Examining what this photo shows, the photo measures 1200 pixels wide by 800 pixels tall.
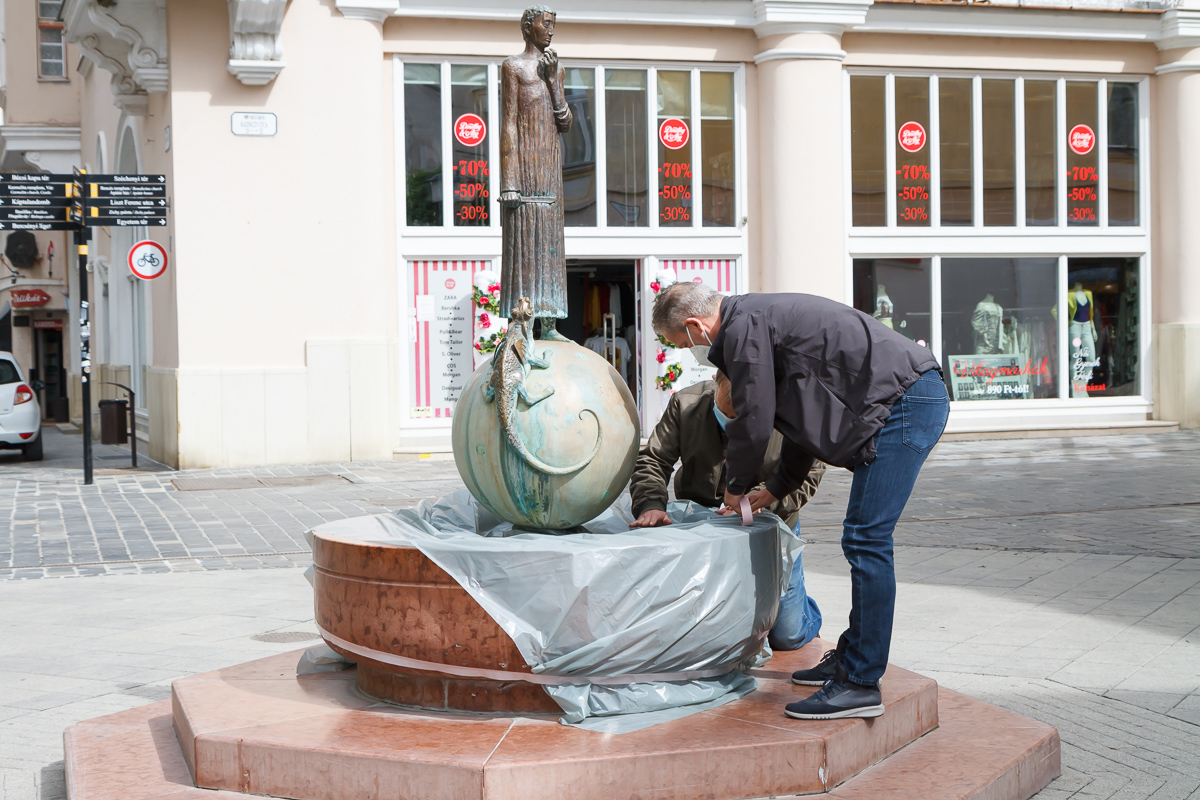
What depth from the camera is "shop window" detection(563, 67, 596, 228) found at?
16.2 m

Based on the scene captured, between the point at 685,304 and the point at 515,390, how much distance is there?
2.41 feet

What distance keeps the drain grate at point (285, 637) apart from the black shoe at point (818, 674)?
2.89m

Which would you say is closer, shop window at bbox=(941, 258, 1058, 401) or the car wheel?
the car wheel

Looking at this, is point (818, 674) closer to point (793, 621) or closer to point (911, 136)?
point (793, 621)

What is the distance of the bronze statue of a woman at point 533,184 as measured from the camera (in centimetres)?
495

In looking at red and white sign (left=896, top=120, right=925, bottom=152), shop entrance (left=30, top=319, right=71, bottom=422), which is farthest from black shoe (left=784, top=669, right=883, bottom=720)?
shop entrance (left=30, top=319, right=71, bottom=422)

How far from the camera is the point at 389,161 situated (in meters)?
15.4

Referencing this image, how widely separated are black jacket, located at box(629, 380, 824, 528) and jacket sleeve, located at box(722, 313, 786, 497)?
3.08 feet

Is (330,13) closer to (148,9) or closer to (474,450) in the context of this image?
(148,9)

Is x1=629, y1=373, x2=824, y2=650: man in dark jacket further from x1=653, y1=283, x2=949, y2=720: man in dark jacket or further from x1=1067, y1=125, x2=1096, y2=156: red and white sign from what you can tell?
x1=1067, y1=125, x2=1096, y2=156: red and white sign

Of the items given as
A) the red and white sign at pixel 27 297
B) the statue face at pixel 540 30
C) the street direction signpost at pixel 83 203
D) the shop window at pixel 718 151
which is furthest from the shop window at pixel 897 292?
the red and white sign at pixel 27 297

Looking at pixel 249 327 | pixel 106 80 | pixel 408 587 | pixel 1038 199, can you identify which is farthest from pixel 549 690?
pixel 106 80

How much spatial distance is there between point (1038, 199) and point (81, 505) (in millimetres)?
13534

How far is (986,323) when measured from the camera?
17.7 m
